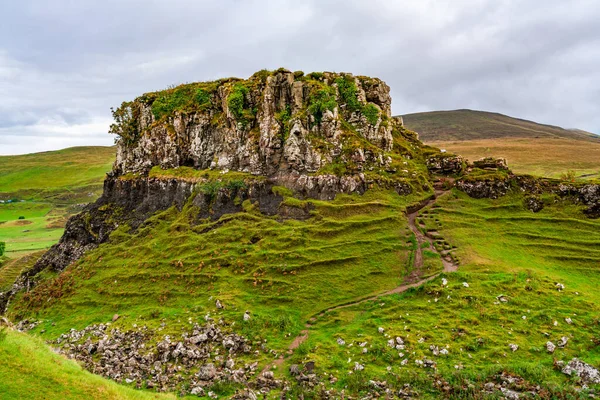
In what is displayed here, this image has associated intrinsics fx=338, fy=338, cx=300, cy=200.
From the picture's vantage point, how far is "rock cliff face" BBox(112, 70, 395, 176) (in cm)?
5562

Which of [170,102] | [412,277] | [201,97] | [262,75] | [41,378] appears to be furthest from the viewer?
[170,102]

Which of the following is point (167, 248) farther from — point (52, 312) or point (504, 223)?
point (504, 223)

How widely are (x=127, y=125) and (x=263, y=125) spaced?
104 feet

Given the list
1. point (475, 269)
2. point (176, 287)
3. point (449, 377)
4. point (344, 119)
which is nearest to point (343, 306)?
point (449, 377)

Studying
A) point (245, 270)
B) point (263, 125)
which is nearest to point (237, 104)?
point (263, 125)

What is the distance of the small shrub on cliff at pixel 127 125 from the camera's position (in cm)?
6950

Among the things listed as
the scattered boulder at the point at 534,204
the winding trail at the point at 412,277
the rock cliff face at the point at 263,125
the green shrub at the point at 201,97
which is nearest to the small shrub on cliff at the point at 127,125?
the rock cliff face at the point at 263,125

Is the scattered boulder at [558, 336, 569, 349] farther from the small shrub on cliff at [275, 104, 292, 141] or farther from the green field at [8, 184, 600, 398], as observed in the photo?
the small shrub on cliff at [275, 104, 292, 141]

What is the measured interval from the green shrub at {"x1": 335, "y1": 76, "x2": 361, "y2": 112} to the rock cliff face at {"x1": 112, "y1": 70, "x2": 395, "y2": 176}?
177 millimetres

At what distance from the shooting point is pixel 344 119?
60.5 meters

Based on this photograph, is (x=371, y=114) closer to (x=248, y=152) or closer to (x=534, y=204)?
(x=248, y=152)

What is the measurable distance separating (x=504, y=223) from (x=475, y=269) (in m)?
12.8

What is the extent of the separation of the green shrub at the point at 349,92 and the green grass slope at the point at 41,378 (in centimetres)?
5288

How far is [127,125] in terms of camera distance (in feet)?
229
